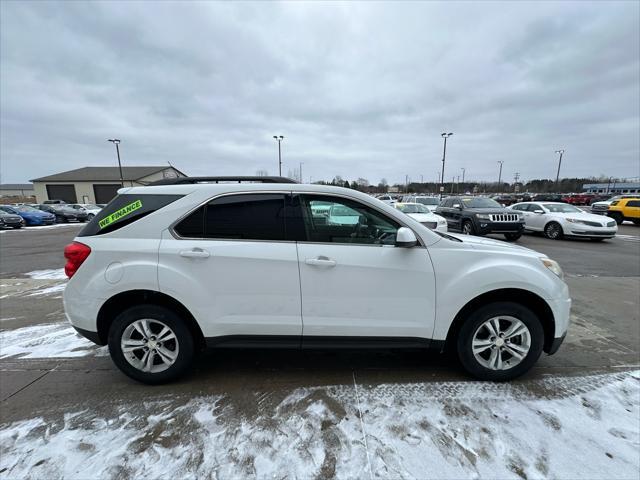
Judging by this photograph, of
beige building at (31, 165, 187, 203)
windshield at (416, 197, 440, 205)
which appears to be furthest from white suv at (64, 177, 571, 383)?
beige building at (31, 165, 187, 203)

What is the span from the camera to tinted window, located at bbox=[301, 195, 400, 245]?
2629mm

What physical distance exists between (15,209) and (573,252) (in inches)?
1309

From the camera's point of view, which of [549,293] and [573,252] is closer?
[549,293]

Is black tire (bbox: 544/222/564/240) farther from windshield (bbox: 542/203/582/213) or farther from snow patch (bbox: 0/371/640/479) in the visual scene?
snow patch (bbox: 0/371/640/479)

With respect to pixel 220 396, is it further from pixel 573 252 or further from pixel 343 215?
pixel 573 252

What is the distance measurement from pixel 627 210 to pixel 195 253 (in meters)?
25.0

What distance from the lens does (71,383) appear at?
2.81m

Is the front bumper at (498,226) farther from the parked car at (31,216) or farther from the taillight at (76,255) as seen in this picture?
the parked car at (31,216)

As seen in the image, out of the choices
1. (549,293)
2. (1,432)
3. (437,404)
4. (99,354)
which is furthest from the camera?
(99,354)

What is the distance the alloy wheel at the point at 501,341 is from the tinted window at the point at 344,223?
1.17m

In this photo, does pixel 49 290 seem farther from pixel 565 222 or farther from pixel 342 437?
pixel 565 222

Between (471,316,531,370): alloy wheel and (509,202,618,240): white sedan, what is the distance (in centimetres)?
1169

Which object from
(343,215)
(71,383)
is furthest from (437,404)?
(71,383)

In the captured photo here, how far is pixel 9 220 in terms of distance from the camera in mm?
19422
